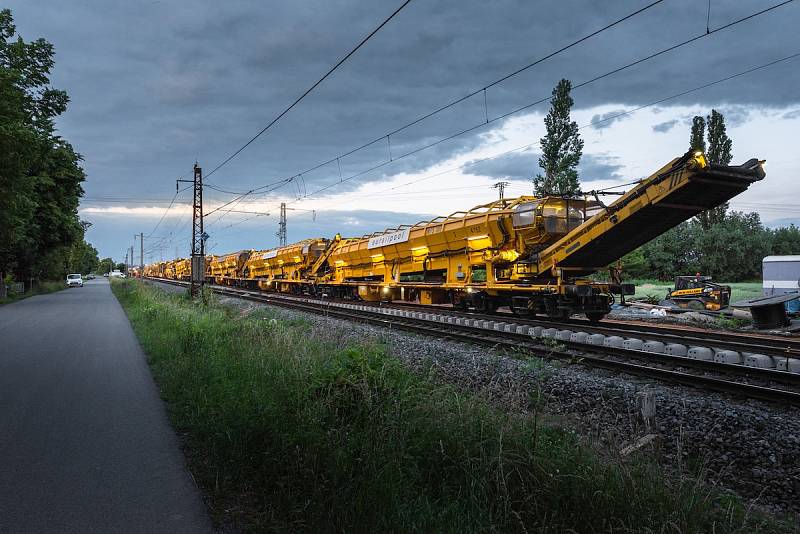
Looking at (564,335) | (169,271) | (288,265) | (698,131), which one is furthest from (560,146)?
(169,271)

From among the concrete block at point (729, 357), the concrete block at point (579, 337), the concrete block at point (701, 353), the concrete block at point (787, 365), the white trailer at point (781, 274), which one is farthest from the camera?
the white trailer at point (781, 274)

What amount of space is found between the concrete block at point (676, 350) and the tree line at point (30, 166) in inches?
645

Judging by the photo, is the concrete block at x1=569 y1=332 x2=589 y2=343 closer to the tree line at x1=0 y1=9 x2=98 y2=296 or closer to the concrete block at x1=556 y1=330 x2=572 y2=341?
the concrete block at x1=556 y1=330 x2=572 y2=341

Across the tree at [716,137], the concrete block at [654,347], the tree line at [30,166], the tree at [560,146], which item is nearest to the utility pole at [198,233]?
the tree line at [30,166]

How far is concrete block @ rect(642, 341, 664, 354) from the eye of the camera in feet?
29.9

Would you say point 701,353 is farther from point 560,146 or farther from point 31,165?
point 560,146

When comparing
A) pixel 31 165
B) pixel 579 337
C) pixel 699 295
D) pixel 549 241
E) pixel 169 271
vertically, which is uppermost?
pixel 31 165

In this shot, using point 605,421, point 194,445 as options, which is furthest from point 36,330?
point 605,421

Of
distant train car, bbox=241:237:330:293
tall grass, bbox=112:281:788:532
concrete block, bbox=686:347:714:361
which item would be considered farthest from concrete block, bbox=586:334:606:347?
distant train car, bbox=241:237:330:293

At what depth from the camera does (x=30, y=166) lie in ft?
56.7

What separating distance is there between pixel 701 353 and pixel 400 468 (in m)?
7.03

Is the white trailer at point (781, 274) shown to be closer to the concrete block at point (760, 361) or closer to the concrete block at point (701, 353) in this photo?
the concrete block at point (701, 353)

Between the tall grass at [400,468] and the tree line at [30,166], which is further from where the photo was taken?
the tree line at [30,166]

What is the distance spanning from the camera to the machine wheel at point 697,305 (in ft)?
67.1
